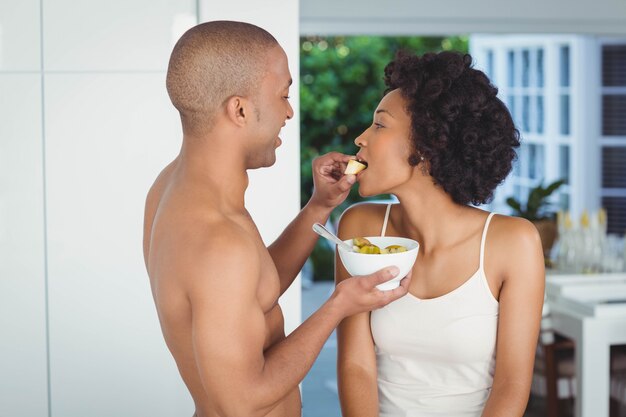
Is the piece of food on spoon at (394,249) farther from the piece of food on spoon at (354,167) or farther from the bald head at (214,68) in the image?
the bald head at (214,68)

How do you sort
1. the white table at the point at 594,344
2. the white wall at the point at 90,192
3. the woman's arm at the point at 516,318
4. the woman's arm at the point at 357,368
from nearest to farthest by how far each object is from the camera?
the woman's arm at the point at 516,318
the woman's arm at the point at 357,368
the white wall at the point at 90,192
the white table at the point at 594,344

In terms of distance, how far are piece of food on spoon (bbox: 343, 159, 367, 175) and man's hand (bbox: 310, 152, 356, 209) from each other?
54 millimetres

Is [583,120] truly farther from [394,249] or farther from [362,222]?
[394,249]

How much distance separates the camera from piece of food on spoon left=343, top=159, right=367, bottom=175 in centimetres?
209

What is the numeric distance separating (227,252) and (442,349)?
0.78 meters

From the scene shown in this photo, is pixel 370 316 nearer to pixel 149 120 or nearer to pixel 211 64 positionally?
pixel 211 64

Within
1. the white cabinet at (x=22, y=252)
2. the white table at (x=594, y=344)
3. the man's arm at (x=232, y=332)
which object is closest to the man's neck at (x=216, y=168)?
the man's arm at (x=232, y=332)

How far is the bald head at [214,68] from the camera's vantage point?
168cm

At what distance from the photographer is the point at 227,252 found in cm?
156

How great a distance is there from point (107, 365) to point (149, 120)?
0.81m

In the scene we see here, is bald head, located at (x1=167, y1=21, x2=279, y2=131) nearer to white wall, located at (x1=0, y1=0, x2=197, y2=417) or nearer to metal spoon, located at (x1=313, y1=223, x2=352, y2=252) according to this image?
metal spoon, located at (x1=313, y1=223, x2=352, y2=252)

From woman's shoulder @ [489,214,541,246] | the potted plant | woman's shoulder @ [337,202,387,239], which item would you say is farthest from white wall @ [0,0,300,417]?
the potted plant

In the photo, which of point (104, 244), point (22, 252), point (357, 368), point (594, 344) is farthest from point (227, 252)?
point (594, 344)

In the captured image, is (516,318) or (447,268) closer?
(516,318)
